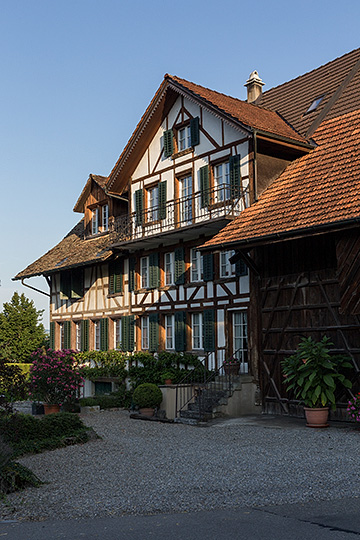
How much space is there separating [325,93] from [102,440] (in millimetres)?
13521

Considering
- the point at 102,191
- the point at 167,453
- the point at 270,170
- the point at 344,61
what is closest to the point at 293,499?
the point at 167,453

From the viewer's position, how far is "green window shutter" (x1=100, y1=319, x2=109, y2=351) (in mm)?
23656

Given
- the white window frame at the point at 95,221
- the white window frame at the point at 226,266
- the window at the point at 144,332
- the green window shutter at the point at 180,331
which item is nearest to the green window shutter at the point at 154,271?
the window at the point at 144,332

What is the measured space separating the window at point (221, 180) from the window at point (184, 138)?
5.77 feet

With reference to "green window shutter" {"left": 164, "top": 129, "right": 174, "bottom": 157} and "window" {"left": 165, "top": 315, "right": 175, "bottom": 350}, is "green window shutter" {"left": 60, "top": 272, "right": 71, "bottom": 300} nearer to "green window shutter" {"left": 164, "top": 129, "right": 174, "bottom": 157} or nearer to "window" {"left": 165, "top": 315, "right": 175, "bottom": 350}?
"window" {"left": 165, "top": 315, "right": 175, "bottom": 350}

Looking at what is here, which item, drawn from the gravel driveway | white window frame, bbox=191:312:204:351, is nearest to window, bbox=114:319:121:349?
white window frame, bbox=191:312:204:351

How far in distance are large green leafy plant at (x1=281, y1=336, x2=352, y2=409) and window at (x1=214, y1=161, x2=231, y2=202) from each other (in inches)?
236

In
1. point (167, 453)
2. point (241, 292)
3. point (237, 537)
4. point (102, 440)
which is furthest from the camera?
point (241, 292)

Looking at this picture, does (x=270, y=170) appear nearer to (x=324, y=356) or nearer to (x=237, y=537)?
(x=324, y=356)

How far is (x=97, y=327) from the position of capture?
24891 millimetres

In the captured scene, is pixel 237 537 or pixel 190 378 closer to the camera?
pixel 237 537

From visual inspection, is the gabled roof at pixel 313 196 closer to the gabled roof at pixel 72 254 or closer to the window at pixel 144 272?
the window at pixel 144 272

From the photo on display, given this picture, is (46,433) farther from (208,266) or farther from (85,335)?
(85,335)

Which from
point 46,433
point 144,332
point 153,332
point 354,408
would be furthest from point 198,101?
point 46,433
